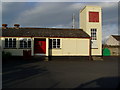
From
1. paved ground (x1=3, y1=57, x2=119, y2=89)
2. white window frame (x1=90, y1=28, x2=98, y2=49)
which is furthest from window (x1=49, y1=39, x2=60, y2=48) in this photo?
paved ground (x1=3, y1=57, x2=119, y2=89)

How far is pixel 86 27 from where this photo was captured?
22531mm

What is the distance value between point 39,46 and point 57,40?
2420 millimetres

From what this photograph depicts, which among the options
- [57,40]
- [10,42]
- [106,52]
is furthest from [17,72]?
[106,52]

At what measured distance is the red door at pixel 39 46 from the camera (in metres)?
20.8

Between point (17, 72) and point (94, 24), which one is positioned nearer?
point (17, 72)

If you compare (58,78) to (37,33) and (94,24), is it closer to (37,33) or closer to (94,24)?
(37,33)

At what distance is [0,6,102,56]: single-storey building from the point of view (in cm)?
2003

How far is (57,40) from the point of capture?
20.7 meters

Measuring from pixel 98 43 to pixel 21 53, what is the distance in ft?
33.7

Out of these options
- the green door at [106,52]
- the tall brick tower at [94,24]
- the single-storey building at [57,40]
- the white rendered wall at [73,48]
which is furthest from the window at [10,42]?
the green door at [106,52]

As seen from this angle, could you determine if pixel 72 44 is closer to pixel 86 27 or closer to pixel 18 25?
pixel 86 27

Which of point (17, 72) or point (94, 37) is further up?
point (94, 37)

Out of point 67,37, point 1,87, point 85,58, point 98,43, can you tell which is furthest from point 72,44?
point 1,87

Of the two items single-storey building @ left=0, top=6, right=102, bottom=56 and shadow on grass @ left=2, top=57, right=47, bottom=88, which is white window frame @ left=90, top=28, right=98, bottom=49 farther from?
shadow on grass @ left=2, top=57, right=47, bottom=88
